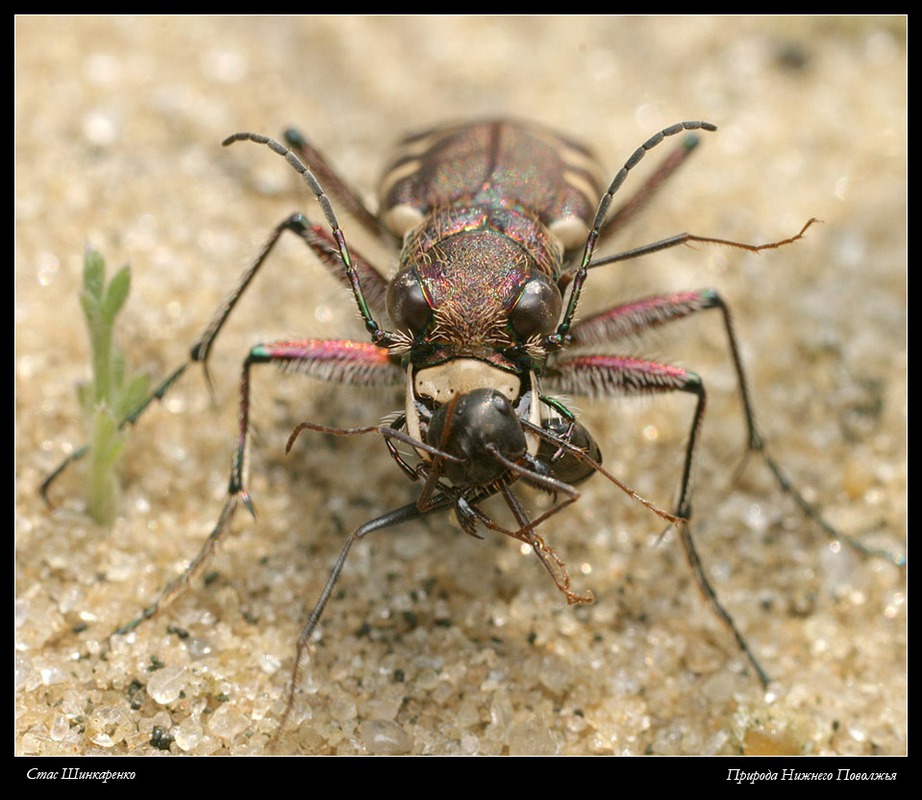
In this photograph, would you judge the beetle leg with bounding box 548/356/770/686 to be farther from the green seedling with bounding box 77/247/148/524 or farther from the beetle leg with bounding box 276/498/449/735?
the green seedling with bounding box 77/247/148/524

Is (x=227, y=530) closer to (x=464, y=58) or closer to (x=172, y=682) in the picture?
(x=172, y=682)

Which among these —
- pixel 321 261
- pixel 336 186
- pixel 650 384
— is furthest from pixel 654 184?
pixel 321 261

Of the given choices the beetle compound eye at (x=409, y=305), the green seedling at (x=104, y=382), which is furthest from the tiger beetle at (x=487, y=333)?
the green seedling at (x=104, y=382)

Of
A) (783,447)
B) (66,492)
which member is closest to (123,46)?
(66,492)

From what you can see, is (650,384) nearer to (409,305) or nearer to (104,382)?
(409,305)

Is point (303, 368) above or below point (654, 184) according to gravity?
below
